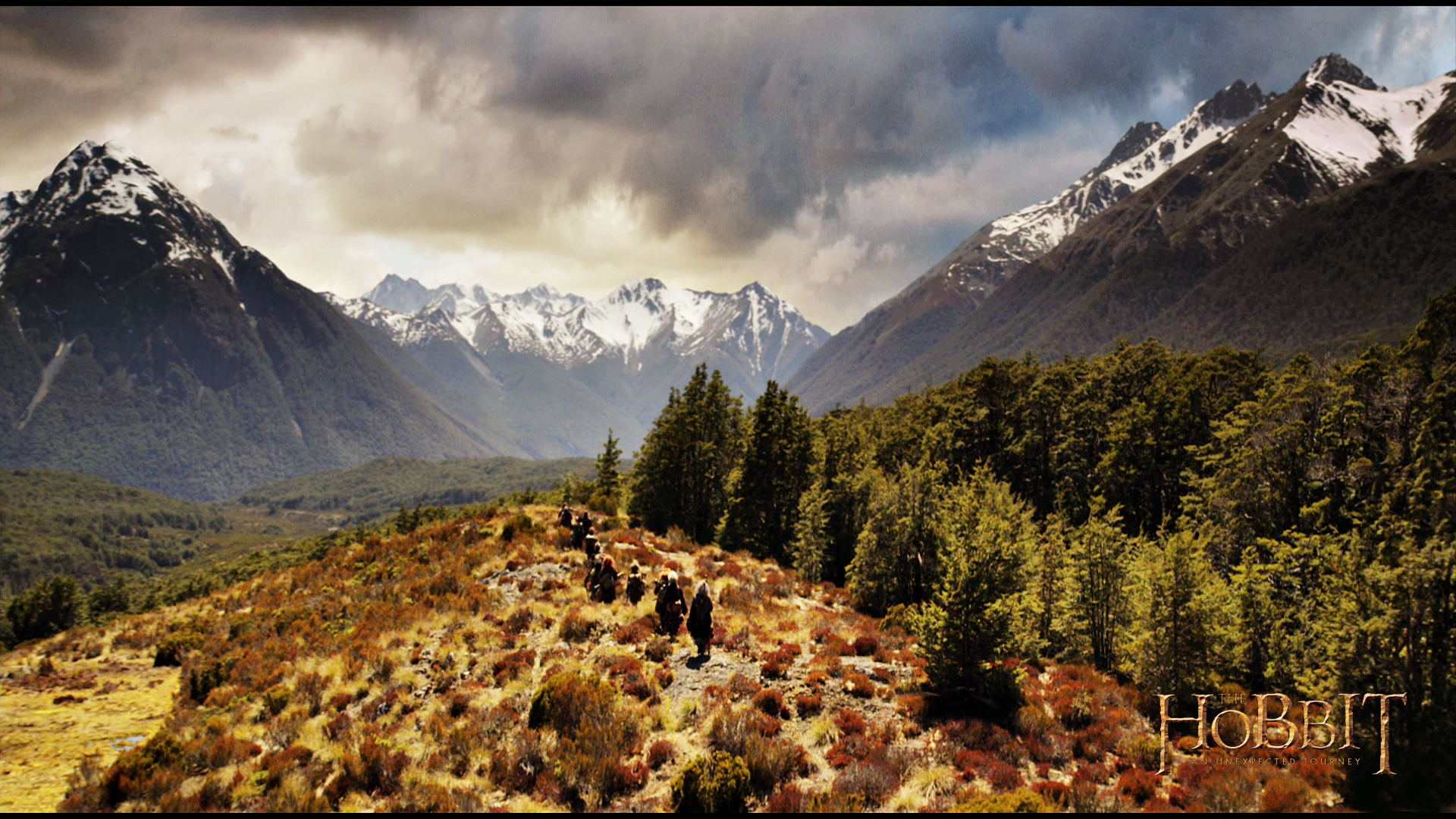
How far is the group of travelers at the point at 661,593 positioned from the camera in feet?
67.8

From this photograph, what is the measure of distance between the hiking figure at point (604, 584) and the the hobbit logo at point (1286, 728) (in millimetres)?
19669

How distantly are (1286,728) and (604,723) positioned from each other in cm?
1965

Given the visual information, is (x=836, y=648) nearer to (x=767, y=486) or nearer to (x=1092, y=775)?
(x=1092, y=775)

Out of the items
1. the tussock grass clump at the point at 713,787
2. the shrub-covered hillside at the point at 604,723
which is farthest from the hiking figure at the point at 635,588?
the tussock grass clump at the point at 713,787

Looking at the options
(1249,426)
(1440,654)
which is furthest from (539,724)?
(1249,426)

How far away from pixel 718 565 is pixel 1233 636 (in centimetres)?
2316

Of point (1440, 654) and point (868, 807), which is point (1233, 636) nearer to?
point (1440, 654)

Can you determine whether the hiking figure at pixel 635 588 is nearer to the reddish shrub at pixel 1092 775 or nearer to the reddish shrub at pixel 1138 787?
the reddish shrub at pixel 1092 775

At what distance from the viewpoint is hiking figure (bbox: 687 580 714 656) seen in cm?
2053

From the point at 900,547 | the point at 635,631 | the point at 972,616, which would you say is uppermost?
the point at 900,547

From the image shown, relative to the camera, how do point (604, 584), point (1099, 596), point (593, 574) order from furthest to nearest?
point (593, 574) < point (1099, 596) < point (604, 584)

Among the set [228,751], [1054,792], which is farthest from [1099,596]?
[228,751]

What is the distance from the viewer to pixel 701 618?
20641mm

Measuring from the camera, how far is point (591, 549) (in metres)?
29.9
